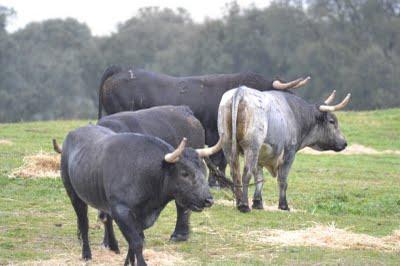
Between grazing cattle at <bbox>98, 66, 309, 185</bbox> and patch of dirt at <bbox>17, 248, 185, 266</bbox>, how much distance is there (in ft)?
18.9

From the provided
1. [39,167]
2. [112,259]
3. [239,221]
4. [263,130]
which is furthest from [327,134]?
[112,259]

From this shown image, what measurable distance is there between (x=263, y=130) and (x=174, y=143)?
2284 mm

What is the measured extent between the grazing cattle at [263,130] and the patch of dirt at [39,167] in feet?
12.9

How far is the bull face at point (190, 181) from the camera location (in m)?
9.32

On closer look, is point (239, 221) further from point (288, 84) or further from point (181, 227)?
point (288, 84)

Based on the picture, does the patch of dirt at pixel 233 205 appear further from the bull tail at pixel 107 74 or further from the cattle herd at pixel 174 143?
the bull tail at pixel 107 74

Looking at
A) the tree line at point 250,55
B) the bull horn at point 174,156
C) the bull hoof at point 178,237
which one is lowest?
the tree line at point 250,55

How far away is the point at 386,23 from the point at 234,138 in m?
49.9

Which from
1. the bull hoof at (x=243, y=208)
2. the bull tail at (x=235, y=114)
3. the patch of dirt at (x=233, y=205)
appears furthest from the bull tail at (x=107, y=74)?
the bull hoof at (x=243, y=208)

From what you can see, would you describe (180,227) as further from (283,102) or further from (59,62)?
(59,62)

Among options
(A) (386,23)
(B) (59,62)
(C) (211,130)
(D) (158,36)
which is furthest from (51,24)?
(C) (211,130)

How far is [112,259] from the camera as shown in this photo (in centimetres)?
1028

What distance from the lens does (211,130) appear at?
54.0ft

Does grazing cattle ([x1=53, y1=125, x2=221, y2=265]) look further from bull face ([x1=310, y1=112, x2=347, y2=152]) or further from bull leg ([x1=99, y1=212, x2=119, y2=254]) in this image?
bull face ([x1=310, y1=112, x2=347, y2=152])
